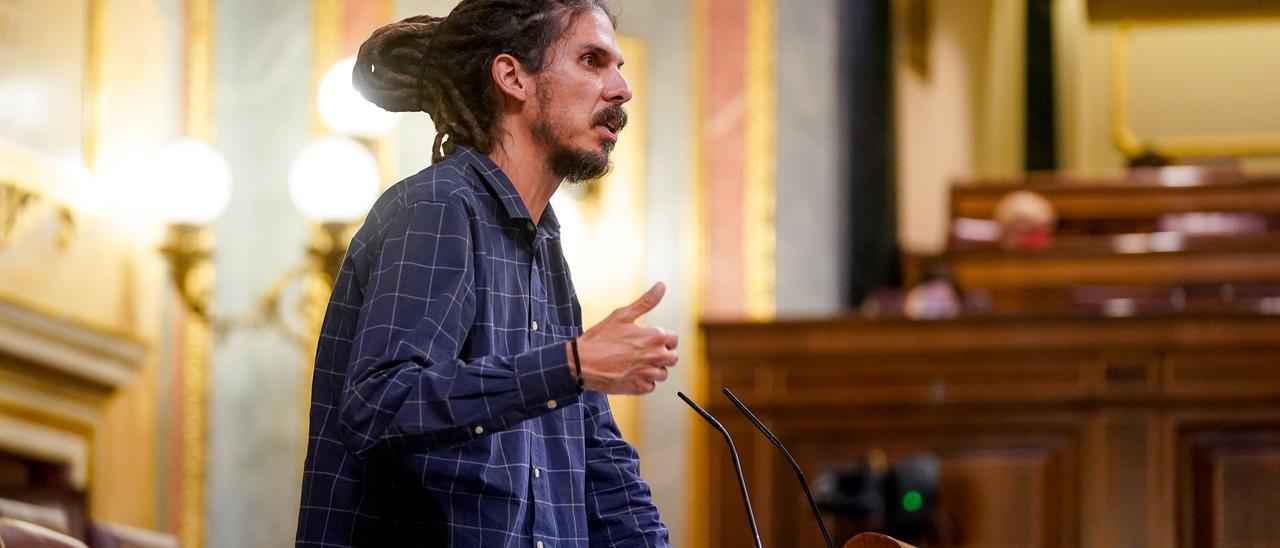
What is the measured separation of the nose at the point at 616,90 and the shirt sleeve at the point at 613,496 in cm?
41

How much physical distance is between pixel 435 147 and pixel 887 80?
21.2ft

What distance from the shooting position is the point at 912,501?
572cm

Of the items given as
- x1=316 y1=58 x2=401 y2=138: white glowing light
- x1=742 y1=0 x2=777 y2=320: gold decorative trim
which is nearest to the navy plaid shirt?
x1=316 y1=58 x2=401 y2=138: white glowing light

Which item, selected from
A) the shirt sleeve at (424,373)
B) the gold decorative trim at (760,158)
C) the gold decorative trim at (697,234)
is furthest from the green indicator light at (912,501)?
the shirt sleeve at (424,373)

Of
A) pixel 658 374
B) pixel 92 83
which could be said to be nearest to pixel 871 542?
pixel 658 374

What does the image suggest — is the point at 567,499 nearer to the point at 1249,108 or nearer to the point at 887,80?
the point at 887,80

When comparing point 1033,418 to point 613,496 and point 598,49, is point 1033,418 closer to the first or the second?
point 613,496

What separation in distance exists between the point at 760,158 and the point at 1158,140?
6.31m

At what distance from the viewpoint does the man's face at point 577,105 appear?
2365 millimetres

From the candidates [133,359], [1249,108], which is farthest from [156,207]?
[1249,108]

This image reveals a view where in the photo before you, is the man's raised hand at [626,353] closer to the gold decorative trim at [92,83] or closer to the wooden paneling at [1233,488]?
the gold decorative trim at [92,83]

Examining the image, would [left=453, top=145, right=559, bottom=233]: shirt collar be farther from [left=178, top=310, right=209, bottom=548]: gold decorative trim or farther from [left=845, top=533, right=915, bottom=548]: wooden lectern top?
[left=178, top=310, right=209, bottom=548]: gold decorative trim

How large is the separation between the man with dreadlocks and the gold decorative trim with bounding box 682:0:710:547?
14.4 feet

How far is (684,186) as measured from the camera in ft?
23.4
